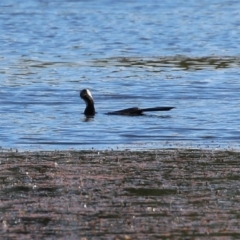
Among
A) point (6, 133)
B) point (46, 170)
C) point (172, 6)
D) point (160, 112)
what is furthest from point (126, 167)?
point (172, 6)

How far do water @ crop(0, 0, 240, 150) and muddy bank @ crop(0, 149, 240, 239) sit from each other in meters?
1.34

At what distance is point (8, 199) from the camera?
348 inches

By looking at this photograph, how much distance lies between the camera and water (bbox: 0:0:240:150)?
44.1 feet

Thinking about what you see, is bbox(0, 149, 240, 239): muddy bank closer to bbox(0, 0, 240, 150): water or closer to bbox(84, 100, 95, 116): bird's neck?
bbox(0, 0, 240, 150): water

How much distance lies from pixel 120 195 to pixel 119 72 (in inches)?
500

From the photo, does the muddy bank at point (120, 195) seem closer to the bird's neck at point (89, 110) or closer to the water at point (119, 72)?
the water at point (119, 72)

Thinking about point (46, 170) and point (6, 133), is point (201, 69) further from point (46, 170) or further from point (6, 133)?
point (46, 170)

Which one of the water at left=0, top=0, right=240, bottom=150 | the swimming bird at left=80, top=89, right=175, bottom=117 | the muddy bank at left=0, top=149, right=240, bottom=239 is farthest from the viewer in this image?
the swimming bird at left=80, top=89, right=175, bottom=117

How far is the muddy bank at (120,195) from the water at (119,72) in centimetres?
134

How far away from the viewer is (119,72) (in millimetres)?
21578

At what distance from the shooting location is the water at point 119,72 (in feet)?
44.1

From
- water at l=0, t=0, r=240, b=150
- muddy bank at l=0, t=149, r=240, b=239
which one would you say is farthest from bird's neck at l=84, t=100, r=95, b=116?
muddy bank at l=0, t=149, r=240, b=239

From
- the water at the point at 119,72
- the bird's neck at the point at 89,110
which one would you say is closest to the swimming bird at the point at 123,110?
the bird's neck at the point at 89,110

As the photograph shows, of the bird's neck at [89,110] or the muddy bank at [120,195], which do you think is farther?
the bird's neck at [89,110]
